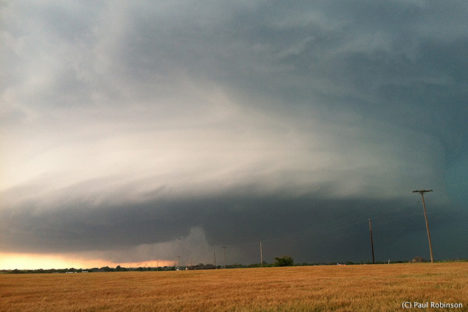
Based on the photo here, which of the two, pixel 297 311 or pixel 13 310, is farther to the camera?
pixel 13 310

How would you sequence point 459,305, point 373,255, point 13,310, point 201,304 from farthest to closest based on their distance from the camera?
1. point 373,255
2. point 13,310
3. point 201,304
4. point 459,305

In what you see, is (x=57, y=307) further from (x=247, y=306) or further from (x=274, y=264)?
(x=274, y=264)

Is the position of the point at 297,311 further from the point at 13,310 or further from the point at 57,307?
the point at 13,310

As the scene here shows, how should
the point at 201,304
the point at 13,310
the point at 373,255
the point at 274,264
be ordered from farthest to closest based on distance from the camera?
the point at 274,264 < the point at 373,255 < the point at 13,310 < the point at 201,304

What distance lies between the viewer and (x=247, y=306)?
67.8 ft

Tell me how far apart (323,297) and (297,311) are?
222 inches

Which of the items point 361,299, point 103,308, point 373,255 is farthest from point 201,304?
point 373,255

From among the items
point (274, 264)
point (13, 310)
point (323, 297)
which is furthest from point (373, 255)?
point (13, 310)

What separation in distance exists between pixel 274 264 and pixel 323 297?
136 metres

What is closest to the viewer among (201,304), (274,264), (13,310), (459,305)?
(459,305)

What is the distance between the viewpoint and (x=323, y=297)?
23328 millimetres

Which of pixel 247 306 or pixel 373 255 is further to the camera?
pixel 373 255

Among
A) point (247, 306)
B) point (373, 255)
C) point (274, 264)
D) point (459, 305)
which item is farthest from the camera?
point (274, 264)

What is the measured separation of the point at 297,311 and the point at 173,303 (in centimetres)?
859
